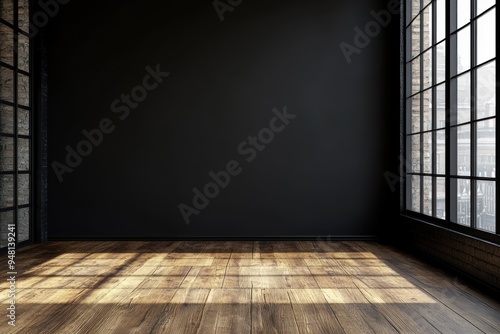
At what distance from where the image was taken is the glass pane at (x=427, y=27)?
12.7 ft

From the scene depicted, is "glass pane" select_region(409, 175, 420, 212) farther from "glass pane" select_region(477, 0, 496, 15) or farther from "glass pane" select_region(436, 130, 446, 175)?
"glass pane" select_region(477, 0, 496, 15)

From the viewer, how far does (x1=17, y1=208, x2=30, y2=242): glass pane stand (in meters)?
4.21

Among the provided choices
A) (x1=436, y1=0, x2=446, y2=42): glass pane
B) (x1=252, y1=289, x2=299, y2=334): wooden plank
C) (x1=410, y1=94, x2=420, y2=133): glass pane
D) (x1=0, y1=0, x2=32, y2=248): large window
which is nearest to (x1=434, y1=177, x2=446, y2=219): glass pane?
(x1=410, y1=94, x2=420, y2=133): glass pane

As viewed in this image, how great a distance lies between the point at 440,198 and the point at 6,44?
3.82 m

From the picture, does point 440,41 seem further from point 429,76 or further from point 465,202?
point 465,202

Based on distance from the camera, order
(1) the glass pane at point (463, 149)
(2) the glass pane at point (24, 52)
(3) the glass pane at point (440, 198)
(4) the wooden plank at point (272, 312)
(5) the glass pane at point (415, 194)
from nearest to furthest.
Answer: (4) the wooden plank at point (272, 312) < (1) the glass pane at point (463, 149) < (3) the glass pane at point (440, 198) < (5) the glass pane at point (415, 194) < (2) the glass pane at point (24, 52)

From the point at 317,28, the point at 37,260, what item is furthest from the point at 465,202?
the point at 37,260

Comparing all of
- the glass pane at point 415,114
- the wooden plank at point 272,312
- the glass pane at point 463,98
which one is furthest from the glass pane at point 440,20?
the wooden plank at point 272,312

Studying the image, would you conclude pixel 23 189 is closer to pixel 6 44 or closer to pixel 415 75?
pixel 6 44

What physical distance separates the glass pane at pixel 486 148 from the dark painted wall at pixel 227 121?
158cm

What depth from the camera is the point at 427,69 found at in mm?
3943

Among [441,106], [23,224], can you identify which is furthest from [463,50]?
[23,224]

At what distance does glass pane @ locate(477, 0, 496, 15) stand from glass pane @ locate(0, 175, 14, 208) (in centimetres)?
381

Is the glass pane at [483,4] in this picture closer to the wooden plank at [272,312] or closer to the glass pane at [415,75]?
the glass pane at [415,75]
